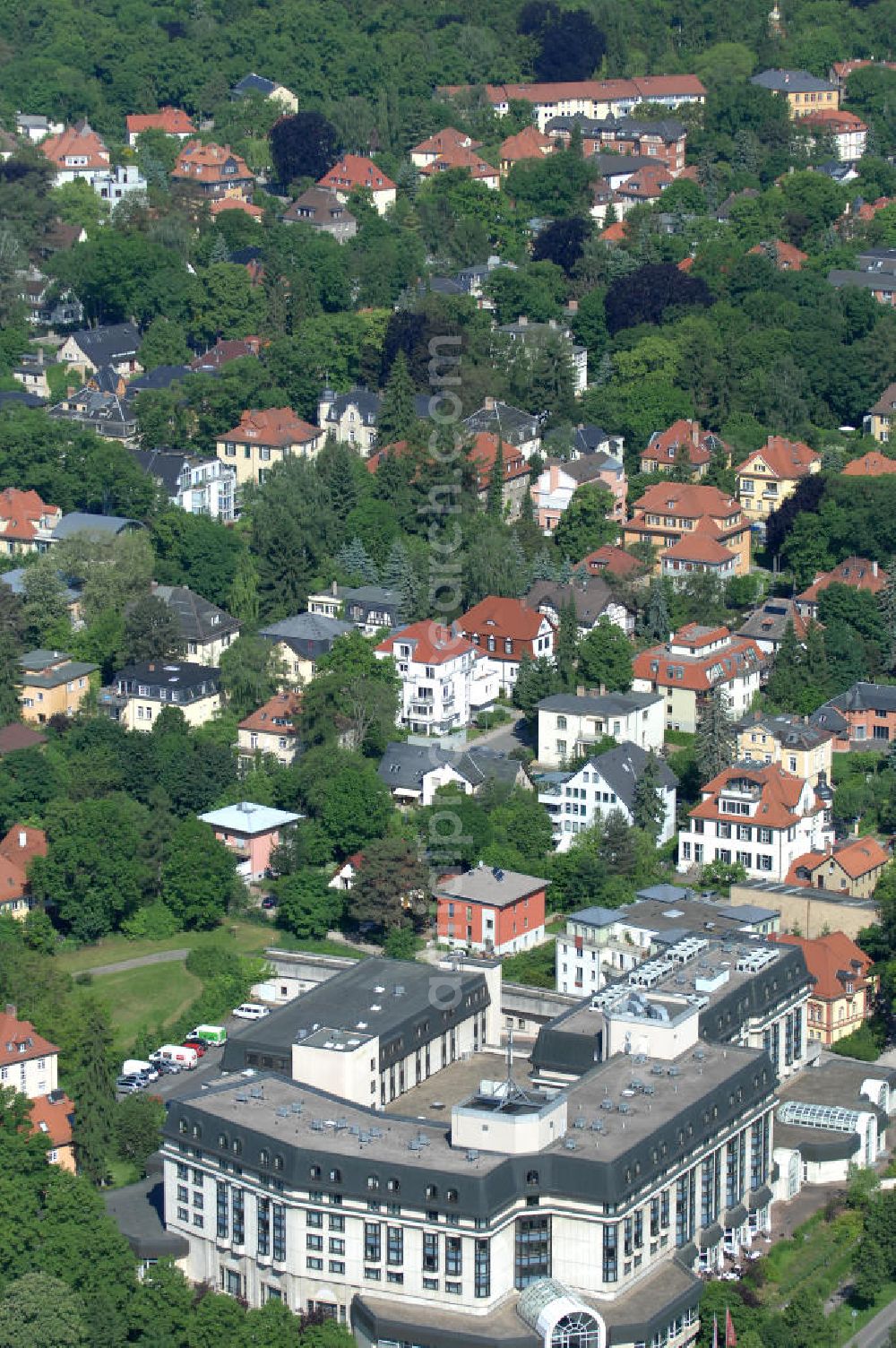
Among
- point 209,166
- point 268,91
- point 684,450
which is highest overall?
point 268,91

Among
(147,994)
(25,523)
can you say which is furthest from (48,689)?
(147,994)

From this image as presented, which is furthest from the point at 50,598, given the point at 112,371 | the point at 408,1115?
the point at 408,1115

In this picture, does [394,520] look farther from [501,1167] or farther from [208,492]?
[501,1167]

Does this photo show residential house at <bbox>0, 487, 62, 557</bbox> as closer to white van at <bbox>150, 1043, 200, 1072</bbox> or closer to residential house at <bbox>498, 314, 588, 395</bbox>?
residential house at <bbox>498, 314, 588, 395</bbox>

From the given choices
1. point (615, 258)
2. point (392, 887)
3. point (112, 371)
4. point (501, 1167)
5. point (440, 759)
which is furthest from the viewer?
point (615, 258)

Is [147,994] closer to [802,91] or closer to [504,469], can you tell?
[504,469]

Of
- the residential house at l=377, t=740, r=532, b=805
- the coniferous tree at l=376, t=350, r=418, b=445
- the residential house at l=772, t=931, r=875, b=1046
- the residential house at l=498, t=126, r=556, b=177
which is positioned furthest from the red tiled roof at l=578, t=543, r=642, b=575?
the residential house at l=498, t=126, r=556, b=177

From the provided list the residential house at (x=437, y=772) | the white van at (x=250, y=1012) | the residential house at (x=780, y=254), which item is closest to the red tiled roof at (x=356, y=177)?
the residential house at (x=780, y=254)
